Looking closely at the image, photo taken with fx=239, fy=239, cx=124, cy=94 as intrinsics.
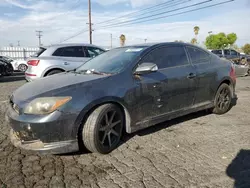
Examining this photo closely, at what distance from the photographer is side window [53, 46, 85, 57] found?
8.00 metres

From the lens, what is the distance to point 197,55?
467cm

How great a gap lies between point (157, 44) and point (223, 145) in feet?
6.38

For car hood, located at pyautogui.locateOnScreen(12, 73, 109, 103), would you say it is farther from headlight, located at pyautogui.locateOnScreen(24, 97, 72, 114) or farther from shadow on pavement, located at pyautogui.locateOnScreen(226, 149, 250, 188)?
shadow on pavement, located at pyautogui.locateOnScreen(226, 149, 250, 188)

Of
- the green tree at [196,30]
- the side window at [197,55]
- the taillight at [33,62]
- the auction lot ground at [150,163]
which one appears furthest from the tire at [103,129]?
the green tree at [196,30]

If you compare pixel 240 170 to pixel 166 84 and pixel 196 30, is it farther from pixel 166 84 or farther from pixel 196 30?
pixel 196 30

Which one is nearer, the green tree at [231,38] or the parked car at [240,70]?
the parked car at [240,70]

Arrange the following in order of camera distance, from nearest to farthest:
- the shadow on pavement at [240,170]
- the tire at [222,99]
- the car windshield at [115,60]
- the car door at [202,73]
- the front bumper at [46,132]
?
the shadow on pavement at [240,170] → the front bumper at [46,132] → the car windshield at [115,60] → the car door at [202,73] → the tire at [222,99]

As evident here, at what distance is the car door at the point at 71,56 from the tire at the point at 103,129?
4.91m

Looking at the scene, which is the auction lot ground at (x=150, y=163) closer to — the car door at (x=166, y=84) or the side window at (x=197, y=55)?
the car door at (x=166, y=84)

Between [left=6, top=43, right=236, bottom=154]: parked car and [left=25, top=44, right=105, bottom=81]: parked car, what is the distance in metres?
3.67

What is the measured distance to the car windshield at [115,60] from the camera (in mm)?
3671

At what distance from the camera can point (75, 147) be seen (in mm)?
3033

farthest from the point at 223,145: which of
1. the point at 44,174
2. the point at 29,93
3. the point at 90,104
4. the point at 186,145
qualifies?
the point at 29,93

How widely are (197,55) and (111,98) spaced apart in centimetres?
229
